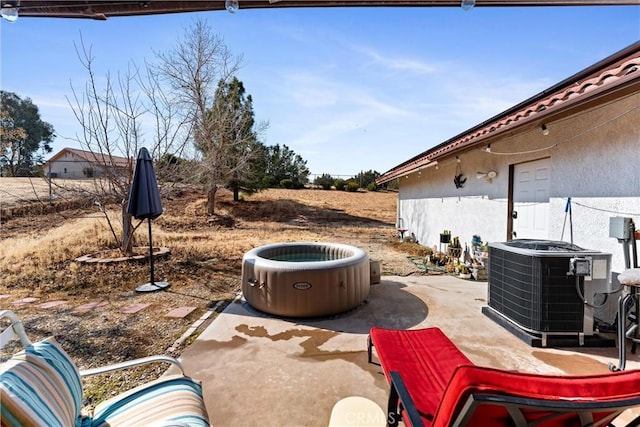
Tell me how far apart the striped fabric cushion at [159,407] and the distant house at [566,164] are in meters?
4.71

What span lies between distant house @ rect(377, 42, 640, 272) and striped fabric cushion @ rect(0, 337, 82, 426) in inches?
200

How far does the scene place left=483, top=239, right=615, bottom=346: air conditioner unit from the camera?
11.8ft

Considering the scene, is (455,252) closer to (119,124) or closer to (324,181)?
(119,124)

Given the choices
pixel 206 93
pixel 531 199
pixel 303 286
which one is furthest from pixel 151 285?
pixel 206 93

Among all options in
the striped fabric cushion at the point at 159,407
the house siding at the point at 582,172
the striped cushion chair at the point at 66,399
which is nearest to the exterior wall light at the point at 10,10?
the striped cushion chair at the point at 66,399

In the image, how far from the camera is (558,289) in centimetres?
367

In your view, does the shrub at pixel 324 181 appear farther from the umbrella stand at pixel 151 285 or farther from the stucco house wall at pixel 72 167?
the umbrella stand at pixel 151 285

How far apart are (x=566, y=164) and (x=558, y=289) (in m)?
2.28

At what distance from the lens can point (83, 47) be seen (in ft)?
25.2

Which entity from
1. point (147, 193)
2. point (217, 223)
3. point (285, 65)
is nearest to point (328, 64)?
point (285, 65)

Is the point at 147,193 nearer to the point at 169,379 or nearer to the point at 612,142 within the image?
the point at 169,379

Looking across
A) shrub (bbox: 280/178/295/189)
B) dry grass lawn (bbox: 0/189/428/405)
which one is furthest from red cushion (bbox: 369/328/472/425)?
shrub (bbox: 280/178/295/189)

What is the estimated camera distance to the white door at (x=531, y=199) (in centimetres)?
537

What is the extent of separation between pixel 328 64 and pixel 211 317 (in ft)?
21.6
